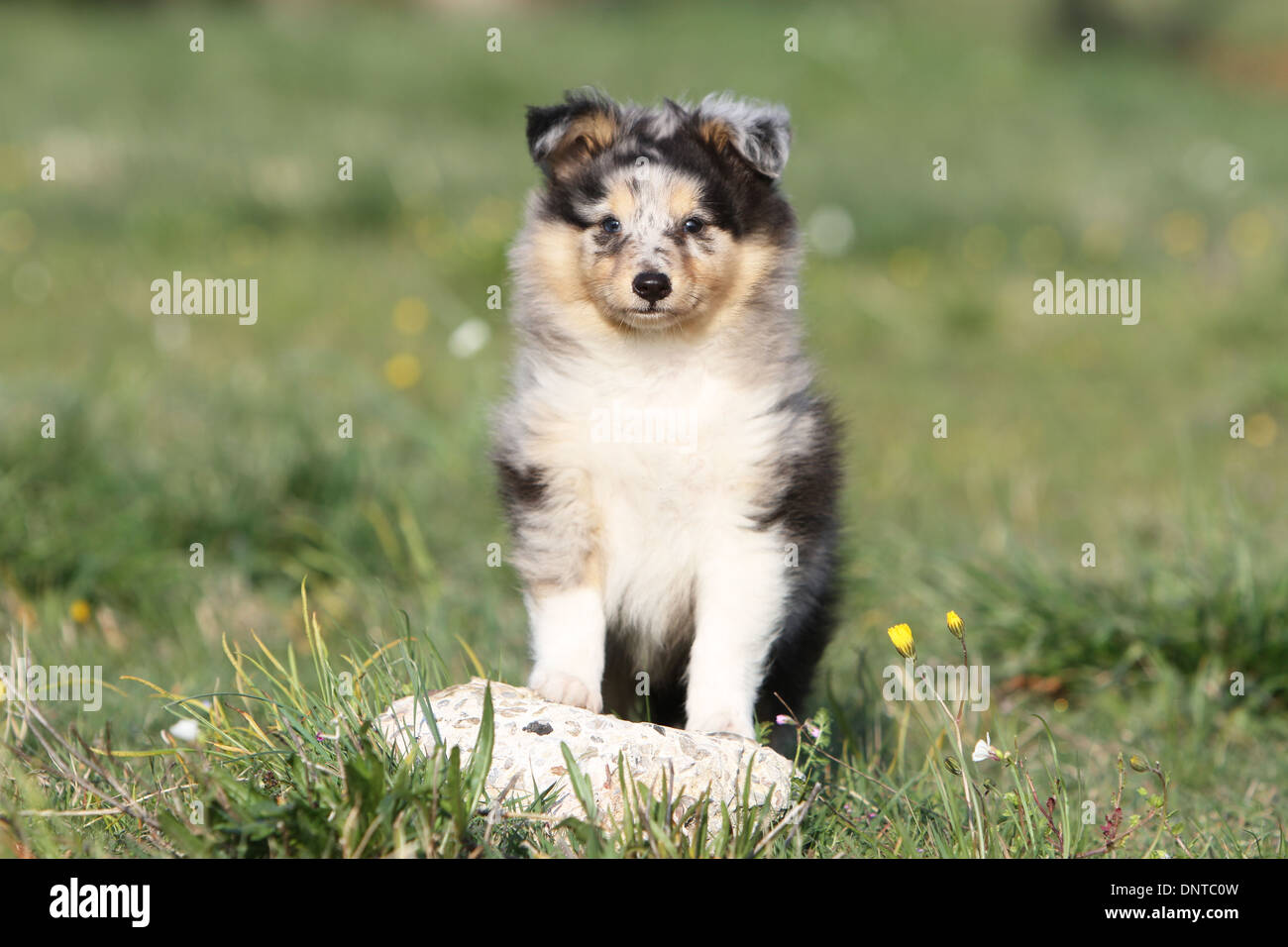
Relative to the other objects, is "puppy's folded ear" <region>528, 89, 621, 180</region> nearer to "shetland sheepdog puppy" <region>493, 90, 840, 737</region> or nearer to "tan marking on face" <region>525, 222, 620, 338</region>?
"shetland sheepdog puppy" <region>493, 90, 840, 737</region>

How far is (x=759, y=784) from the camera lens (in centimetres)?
284

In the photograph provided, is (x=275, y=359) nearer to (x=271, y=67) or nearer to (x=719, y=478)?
(x=719, y=478)

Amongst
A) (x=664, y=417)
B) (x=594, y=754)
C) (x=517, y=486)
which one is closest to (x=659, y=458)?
(x=664, y=417)

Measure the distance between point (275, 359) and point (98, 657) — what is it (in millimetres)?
3342

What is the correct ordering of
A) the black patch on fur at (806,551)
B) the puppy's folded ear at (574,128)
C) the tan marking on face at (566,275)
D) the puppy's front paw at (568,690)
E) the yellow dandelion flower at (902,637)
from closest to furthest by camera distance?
the yellow dandelion flower at (902,637), the puppy's front paw at (568,690), the black patch on fur at (806,551), the tan marking on face at (566,275), the puppy's folded ear at (574,128)

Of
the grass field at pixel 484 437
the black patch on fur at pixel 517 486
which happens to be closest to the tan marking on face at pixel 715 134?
the black patch on fur at pixel 517 486

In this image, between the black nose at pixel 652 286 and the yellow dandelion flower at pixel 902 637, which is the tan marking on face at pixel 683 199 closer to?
the black nose at pixel 652 286

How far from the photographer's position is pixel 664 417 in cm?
311

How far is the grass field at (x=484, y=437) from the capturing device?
3066mm

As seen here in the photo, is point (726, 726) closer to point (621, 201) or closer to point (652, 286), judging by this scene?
point (652, 286)

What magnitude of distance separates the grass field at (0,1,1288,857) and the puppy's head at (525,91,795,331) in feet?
3.10

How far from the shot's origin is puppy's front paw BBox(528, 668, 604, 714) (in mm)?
2971

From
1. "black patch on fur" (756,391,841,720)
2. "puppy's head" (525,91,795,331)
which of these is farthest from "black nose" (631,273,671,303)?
"black patch on fur" (756,391,841,720)

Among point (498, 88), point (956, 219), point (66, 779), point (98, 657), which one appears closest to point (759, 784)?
point (66, 779)
